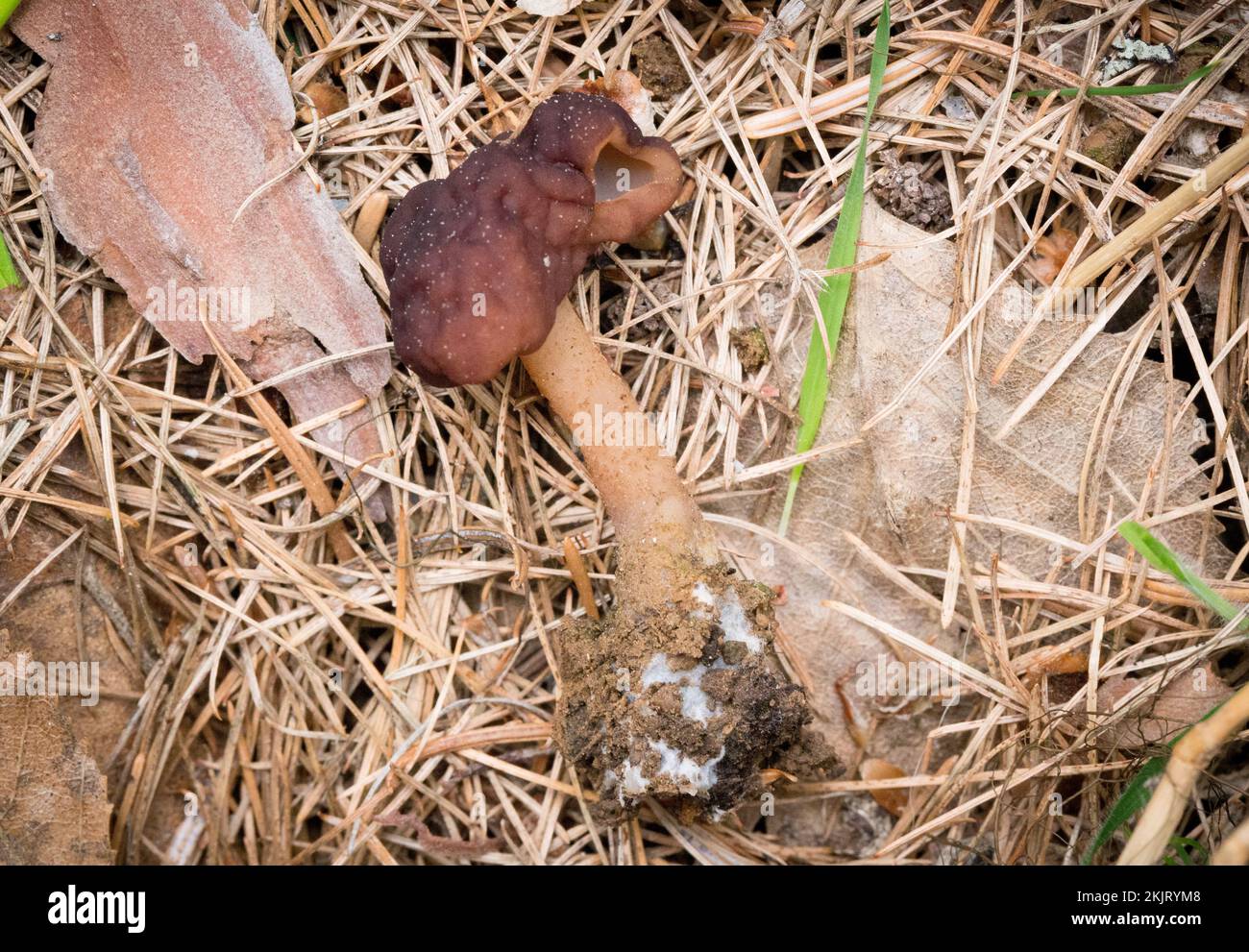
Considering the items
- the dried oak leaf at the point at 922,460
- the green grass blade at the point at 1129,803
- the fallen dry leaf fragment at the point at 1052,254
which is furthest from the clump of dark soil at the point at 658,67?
the green grass blade at the point at 1129,803

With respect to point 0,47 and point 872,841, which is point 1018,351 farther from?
point 0,47

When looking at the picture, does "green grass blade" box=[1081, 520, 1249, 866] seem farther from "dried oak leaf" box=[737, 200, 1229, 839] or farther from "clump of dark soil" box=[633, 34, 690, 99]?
"clump of dark soil" box=[633, 34, 690, 99]

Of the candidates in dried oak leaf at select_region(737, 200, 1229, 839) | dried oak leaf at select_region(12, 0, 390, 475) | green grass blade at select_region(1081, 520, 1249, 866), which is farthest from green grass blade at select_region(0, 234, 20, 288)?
green grass blade at select_region(1081, 520, 1249, 866)

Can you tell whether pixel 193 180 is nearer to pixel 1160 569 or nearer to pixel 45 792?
pixel 45 792

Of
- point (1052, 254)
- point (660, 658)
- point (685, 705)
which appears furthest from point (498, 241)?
point (1052, 254)

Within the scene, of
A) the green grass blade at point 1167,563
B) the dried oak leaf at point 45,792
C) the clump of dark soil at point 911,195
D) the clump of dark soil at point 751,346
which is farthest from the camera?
the clump of dark soil at point 751,346

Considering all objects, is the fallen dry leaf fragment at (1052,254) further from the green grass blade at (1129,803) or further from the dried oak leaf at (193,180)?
the dried oak leaf at (193,180)
